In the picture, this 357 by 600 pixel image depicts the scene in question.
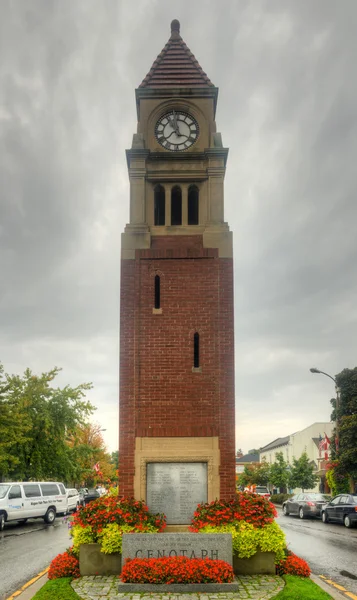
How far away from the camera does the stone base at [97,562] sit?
13.3 m

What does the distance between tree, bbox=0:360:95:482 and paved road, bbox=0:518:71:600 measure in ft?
27.2

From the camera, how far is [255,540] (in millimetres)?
13297

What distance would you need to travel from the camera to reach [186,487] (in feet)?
51.4

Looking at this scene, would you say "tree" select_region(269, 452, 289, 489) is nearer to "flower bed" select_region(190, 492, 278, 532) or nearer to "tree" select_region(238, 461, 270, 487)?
"tree" select_region(238, 461, 270, 487)

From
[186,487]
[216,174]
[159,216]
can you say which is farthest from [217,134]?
[186,487]

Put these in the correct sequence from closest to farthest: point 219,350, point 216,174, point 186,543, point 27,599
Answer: point 27,599
point 186,543
point 219,350
point 216,174

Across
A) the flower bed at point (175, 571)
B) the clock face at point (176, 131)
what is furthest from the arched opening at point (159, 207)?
the flower bed at point (175, 571)

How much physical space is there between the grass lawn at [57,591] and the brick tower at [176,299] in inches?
142

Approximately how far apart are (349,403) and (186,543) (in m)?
28.7

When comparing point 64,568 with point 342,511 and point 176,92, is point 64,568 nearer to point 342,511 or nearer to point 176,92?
point 176,92

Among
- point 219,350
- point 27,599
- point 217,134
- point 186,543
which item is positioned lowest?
point 27,599

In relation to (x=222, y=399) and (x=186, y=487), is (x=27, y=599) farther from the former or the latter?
(x=222, y=399)

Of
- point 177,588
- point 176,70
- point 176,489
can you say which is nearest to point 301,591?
point 177,588

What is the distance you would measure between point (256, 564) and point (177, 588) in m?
2.58
